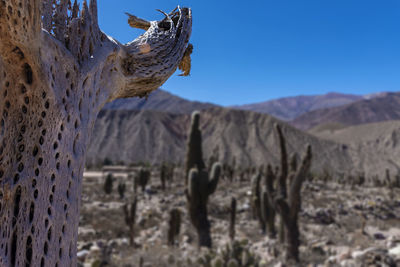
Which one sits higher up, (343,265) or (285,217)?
(285,217)

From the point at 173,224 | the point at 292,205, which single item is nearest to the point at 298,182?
the point at 292,205

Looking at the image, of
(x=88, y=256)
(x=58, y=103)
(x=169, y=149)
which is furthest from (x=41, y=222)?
(x=169, y=149)

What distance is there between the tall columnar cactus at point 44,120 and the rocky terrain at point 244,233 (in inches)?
290

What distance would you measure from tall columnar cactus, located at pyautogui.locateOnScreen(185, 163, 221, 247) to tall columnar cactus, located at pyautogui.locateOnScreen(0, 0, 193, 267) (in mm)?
9846

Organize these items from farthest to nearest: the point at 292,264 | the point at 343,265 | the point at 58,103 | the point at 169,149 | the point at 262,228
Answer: the point at 169,149, the point at 262,228, the point at 292,264, the point at 343,265, the point at 58,103

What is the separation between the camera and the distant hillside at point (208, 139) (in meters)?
63.9

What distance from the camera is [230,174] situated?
30.8 meters

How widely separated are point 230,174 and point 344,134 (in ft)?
198

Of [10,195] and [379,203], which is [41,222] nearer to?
[10,195]

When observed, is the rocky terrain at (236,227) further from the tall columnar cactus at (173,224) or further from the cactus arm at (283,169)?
the cactus arm at (283,169)

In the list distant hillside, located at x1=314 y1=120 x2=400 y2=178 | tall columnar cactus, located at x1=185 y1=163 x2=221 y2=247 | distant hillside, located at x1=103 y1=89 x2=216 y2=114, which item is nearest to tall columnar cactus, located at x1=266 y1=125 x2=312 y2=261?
tall columnar cactus, located at x1=185 y1=163 x2=221 y2=247

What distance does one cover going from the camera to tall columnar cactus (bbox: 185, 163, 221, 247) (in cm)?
1119

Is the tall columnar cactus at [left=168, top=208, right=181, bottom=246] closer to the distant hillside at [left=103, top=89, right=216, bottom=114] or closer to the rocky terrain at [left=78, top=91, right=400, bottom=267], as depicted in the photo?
the rocky terrain at [left=78, top=91, right=400, bottom=267]

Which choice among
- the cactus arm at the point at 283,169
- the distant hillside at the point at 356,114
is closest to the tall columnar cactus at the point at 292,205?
the cactus arm at the point at 283,169
